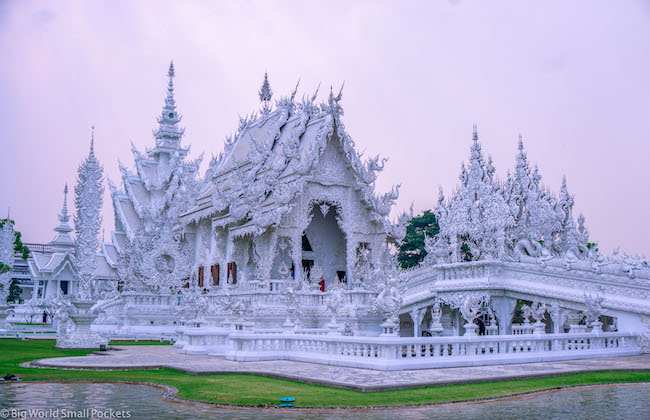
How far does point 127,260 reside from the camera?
95.7 ft

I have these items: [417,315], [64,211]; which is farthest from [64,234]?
[417,315]

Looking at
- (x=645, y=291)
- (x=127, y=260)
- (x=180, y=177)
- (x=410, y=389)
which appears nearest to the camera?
(x=410, y=389)

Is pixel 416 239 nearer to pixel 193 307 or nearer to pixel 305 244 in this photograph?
pixel 305 244

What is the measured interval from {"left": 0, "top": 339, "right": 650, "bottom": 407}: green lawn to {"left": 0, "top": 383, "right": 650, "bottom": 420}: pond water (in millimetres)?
404

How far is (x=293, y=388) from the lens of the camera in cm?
952

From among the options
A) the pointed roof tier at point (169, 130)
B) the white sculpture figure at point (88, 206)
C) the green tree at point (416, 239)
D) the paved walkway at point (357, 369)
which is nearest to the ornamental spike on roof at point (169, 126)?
the pointed roof tier at point (169, 130)

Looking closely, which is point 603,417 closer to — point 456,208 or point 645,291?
point 645,291

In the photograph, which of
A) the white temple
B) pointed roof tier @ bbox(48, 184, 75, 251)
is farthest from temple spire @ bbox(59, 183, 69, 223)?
the white temple

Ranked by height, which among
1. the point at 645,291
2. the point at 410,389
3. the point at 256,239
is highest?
the point at 256,239

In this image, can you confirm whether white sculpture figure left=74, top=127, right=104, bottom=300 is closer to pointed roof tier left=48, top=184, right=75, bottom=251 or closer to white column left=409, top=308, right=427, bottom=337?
pointed roof tier left=48, top=184, right=75, bottom=251

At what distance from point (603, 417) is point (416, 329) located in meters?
14.6

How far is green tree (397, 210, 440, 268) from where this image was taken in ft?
136

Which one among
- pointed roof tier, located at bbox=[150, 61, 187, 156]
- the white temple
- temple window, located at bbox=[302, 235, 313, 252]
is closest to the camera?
the white temple

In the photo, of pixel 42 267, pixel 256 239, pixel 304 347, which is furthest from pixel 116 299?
pixel 42 267
